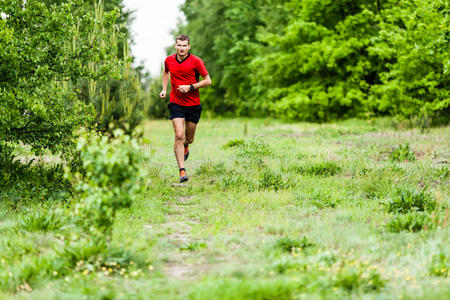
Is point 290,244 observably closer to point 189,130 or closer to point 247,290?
point 247,290

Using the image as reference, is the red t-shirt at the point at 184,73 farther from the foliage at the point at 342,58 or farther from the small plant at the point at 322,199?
the foliage at the point at 342,58

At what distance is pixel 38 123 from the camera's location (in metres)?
7.00

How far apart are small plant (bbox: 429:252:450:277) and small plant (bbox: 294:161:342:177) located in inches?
179

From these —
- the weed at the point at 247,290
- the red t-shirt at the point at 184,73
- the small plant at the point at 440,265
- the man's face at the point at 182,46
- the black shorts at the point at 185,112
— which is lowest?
the small plant at the point at 440,265

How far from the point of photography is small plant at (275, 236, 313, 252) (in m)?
4.63

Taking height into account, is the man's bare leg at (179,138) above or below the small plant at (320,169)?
above

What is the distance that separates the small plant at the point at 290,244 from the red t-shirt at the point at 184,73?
4436 millimetres

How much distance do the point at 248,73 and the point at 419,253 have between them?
33719mm

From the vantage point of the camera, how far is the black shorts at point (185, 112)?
8523mm

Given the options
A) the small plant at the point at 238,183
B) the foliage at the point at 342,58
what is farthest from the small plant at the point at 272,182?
the foliage at the point at 342,58

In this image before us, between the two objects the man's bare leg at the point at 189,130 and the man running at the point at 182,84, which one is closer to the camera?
the man running at the point at 182,84

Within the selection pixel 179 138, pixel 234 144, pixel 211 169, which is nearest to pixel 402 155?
pixel 211 169

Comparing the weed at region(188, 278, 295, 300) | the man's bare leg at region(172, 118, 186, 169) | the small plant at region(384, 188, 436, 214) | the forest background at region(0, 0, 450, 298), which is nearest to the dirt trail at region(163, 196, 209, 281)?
the forest background at region(0, 0, 450, 298)

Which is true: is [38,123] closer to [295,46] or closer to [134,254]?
[134,254]
